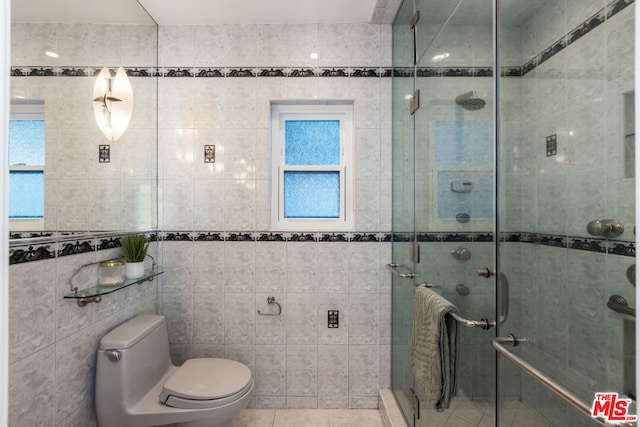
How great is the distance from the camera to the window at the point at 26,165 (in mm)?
1101

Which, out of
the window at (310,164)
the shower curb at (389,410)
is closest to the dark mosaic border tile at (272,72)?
the window at (310,164)

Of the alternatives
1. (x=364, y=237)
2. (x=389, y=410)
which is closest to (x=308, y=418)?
(x=389, y=410)

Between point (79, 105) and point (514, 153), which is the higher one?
point (79, 105)

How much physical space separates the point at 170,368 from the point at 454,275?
5.49ft

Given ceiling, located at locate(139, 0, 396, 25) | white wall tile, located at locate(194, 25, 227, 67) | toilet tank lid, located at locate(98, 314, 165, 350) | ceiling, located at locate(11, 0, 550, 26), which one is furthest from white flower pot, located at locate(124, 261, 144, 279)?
ceiling, located at locate(139, 0, 396, 25)

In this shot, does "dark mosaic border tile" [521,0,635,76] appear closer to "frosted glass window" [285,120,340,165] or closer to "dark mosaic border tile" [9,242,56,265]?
"frosted glass window" [285,120,340,165]

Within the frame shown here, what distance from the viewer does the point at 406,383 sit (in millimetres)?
1718

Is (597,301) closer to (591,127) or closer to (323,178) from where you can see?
(591,127)

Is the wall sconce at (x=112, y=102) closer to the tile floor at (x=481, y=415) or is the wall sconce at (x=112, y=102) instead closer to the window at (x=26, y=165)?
the window at (x=26, y=165)

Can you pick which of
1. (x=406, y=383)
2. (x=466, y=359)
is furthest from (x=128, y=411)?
(x=466, y=359)

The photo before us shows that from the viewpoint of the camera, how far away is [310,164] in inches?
84.0

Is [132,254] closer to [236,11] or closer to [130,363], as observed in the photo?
[130,363]

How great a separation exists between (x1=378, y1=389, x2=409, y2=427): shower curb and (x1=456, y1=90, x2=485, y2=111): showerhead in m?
1.64

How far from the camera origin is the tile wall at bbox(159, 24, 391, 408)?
202cm
